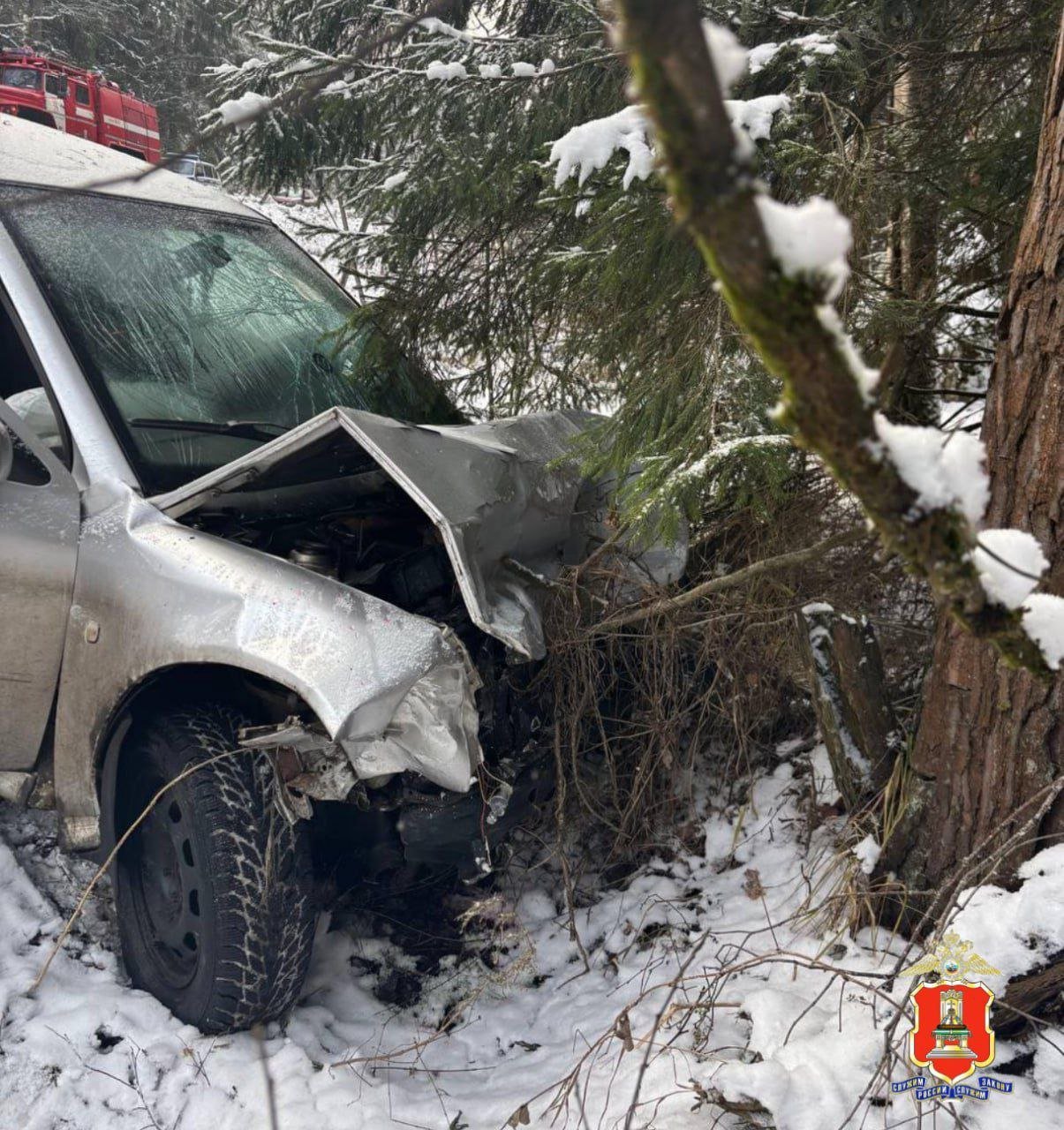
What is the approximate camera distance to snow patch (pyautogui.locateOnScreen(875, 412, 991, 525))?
2.92ft

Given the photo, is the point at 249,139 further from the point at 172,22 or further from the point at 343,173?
the point at 172,22

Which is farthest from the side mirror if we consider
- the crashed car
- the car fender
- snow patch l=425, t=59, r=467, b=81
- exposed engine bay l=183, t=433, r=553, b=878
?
snow patch l=425, t=59, r=467, b=81

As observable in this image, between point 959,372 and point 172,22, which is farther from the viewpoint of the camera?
point 172,22

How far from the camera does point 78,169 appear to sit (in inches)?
124

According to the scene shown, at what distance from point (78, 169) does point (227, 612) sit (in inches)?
76.5

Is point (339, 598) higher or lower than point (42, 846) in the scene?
higher

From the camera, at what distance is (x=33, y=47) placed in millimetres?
19859

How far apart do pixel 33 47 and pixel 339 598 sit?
23456 millimetres

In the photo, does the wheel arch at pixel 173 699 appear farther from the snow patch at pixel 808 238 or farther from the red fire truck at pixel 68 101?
the red fire truck at pixel 68 101

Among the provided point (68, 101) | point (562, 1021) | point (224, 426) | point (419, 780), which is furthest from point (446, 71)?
point (68, 101)

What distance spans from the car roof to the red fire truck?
12689mm

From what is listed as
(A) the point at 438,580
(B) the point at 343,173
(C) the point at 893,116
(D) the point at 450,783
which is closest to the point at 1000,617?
(D) the point at 450,783

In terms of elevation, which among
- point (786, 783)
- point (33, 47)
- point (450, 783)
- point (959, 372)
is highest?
point (33, 47)

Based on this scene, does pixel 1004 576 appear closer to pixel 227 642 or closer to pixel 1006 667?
pixel 1006 667
